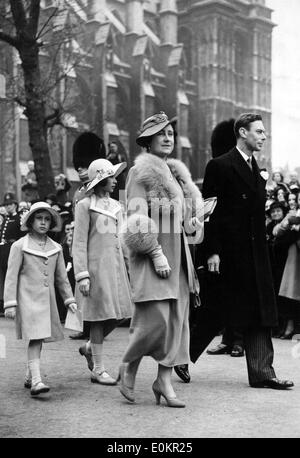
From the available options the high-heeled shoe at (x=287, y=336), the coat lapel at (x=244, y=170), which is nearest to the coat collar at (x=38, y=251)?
the coat lapel at (x=244, y=170)

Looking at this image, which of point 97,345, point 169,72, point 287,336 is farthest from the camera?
point 169,72

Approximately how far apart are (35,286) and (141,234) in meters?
1.30

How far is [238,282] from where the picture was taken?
20.6 ft

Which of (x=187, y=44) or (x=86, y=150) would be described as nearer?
(x=86, y=150)

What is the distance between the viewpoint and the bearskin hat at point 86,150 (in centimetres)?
999

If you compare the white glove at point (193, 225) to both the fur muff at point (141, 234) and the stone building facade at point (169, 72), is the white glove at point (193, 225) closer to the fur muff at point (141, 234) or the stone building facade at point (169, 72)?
the fur muff at point (141, 234)

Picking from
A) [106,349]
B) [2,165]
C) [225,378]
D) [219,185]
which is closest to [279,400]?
[225,378]

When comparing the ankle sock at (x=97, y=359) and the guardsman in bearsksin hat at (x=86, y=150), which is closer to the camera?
the ankle sock at (x=97, y=359)

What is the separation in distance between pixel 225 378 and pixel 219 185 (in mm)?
1668

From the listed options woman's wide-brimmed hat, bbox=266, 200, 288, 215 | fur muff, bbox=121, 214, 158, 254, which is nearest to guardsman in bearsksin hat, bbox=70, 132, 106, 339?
woman's wide-brimmed hat, bbox=266, 200, 288, 215

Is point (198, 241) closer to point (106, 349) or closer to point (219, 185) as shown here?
point (219, 185)

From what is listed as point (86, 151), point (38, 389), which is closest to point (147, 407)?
point (38, 389)

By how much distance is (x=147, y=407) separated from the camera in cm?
532

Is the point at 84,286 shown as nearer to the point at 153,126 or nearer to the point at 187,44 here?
the point at 153,126
